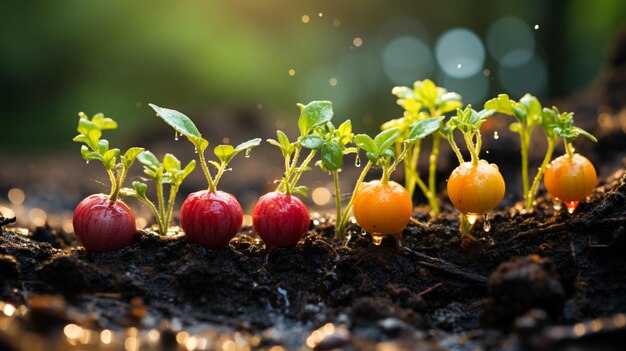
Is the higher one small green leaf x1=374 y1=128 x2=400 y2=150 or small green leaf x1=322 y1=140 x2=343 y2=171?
small green leaf x1=374 y1=128 x2=400 y2=150

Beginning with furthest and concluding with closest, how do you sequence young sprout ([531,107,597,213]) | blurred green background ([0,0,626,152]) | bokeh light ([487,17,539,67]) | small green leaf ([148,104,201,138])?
bokeh light ([487,17,539,67])
blurred green background ([0,0,626,152])
young sprout ([531,107,597,213])
small green leaf ([148,104,201,138])

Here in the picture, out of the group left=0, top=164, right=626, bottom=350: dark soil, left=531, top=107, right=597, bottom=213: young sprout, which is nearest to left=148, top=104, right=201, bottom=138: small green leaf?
left=0, top=164, right=626, bottom=350: dark soil

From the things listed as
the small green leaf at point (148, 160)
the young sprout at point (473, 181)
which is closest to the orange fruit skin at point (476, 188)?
the young sprout at point (473, 181)

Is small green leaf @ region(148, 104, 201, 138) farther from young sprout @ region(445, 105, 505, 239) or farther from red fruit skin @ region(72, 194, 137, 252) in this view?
young sprout @ region(445, 105, 505, 239)

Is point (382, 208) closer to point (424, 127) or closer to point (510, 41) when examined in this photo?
point (424, 127)

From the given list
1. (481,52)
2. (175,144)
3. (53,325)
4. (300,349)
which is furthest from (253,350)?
(481,52)

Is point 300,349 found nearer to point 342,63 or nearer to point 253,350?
point 253,350
